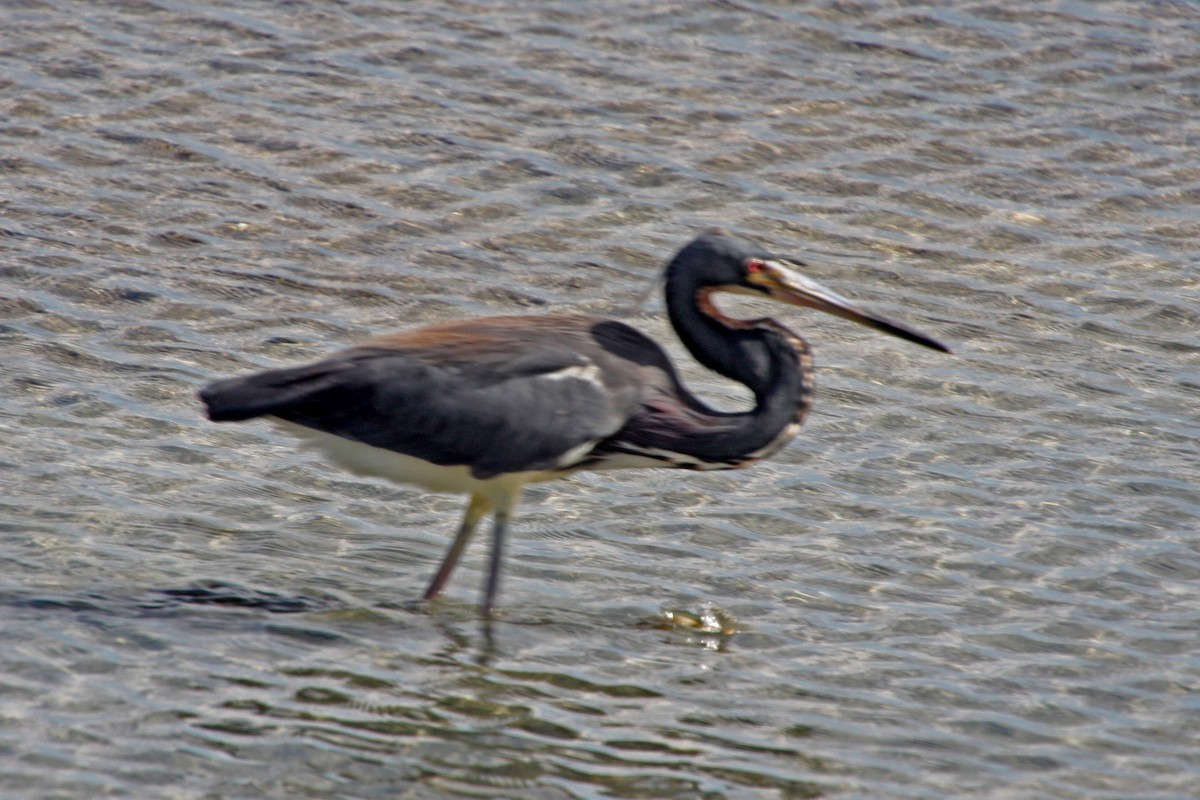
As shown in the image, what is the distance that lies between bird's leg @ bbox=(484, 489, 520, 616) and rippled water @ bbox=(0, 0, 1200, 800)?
20 cm

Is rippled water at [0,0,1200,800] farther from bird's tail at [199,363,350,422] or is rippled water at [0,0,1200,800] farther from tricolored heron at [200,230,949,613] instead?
bird's tail at [199,363,350,422]

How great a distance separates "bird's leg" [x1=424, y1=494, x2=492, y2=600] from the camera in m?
7.05

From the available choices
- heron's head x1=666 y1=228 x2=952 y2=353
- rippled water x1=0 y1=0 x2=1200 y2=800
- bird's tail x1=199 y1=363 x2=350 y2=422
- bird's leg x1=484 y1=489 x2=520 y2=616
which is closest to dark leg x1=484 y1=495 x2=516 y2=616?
bird's leg x1=484 y1=489 x2=520 y2=616

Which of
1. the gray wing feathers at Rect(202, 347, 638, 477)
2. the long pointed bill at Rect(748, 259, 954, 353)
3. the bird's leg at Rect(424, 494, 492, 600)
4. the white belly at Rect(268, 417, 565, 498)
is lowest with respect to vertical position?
the bird's leg at Rect(424, 494, 492, 600)

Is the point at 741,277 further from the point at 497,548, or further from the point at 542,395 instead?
the point at 497,548

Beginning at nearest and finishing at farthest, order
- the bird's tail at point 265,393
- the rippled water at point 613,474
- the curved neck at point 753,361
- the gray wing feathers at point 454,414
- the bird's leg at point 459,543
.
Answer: the rippled water at point 613,474 < the bird's tail at point 265,393 < the gray wing feathers at point 454,414 < the bird's leg at point 459,543 < the curved neck at point 753,361

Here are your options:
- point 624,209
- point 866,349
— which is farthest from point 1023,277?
point 624,209

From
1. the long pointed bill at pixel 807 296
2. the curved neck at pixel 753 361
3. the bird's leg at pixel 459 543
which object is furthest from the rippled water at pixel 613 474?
the long pointed bill at pixel 807 296

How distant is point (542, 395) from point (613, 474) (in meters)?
1.52

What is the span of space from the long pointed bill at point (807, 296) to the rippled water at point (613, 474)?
942mm

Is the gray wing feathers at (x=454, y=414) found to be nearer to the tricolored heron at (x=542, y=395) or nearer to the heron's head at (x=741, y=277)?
the tricolored heron at (x=542, y=395)

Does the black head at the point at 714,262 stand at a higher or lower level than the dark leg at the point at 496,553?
higher

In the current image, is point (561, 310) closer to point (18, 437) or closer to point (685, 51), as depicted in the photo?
Result: point (18, 437)

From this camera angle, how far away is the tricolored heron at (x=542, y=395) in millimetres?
6848
